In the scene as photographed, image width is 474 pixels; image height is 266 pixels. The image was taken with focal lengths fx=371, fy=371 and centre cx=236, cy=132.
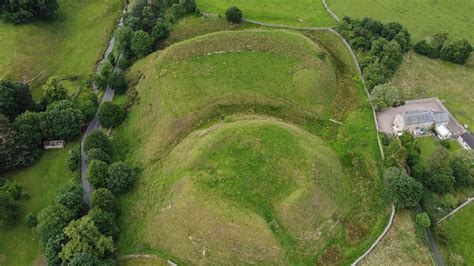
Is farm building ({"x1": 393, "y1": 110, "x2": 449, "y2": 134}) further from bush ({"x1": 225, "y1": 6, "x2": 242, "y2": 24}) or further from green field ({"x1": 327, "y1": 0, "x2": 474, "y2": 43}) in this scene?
bush ({"x1": 225, "y1": 6, "x2": 242, "y2": 24})

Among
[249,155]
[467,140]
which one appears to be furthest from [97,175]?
[467,140]

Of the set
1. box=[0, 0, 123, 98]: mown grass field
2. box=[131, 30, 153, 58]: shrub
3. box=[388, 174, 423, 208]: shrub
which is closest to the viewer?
box=[388, 174, 423, 208]: shrub

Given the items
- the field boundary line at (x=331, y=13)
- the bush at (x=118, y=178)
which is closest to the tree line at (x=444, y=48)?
the field boundary line at (x=331, y=13)

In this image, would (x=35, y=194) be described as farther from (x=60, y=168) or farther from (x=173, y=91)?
(x=173, y=91)

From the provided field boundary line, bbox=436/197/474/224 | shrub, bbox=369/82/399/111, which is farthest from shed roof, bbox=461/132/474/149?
shrub, bbox=369/82/399/111

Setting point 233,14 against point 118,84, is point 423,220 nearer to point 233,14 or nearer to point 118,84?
point 118,84

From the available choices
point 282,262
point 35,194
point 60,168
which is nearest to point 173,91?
point 60,168
